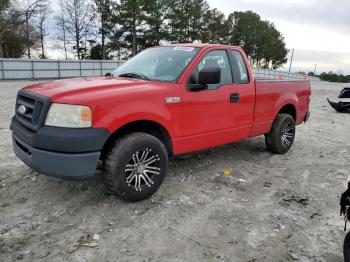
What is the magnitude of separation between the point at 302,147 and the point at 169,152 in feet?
12.4

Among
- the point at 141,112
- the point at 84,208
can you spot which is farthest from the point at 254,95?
the point at 84,208

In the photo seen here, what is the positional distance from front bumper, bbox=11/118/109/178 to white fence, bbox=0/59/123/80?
19.7m

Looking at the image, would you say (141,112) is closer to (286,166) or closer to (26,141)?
(26,141)

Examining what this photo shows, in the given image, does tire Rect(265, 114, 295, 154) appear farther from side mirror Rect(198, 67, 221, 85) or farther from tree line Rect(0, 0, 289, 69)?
tree line Rect(0, 0, 289, 69)

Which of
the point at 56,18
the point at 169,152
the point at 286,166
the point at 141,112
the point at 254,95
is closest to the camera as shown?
the point at 141,112

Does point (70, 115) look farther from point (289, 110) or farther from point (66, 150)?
point (289, 110)

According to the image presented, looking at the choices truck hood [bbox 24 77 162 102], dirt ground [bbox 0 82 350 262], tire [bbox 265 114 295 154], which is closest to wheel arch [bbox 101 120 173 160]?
truck hood [bbox 24 77 162 102]

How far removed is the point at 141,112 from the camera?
A: 4.02 meters

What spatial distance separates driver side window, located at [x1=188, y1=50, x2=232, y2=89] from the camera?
185 inches

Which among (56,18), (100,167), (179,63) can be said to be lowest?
(100,167)

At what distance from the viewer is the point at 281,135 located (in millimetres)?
6395

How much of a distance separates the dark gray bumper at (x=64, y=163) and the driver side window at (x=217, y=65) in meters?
1.75

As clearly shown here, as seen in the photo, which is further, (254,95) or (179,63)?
(254,95)

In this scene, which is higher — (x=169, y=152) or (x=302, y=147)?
(x=169, y=152)
